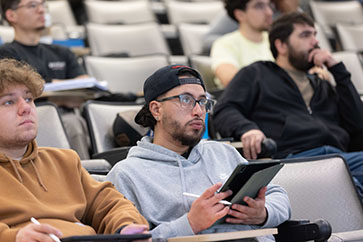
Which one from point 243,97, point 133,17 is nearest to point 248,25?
point 243,97

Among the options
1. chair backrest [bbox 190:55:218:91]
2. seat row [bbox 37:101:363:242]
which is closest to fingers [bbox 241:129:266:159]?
seat row [bbox 37:101:363:242]

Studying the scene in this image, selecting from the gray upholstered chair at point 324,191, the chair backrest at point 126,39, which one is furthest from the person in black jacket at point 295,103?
the chair backrest at point 126,39

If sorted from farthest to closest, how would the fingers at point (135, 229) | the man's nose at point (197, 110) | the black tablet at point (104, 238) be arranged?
1. the man's nose at point (197, 110)
2. the fingers at point (135, 229)
3. the black tablet at point (104, 238)

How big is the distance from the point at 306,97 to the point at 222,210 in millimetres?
1803

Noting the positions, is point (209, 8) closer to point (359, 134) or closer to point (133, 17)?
point (133, 17)

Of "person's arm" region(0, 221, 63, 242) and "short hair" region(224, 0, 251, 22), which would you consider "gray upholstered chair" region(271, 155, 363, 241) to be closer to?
"person's arm" region(0, 221, 63, 242)

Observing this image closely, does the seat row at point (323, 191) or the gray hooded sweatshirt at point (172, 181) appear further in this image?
the seat row at point (323, 191)

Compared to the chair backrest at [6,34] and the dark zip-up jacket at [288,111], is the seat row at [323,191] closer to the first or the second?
the dark zip-up jacket at [288,111]

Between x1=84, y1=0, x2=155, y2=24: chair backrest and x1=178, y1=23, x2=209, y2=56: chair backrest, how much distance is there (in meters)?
0.89

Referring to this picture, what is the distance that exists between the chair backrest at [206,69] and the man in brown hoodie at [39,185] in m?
2.70

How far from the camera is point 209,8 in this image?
7.36m

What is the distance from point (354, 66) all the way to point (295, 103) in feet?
4.55

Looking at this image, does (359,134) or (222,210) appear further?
(359,134)

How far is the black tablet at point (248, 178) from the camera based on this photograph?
6.89ft
